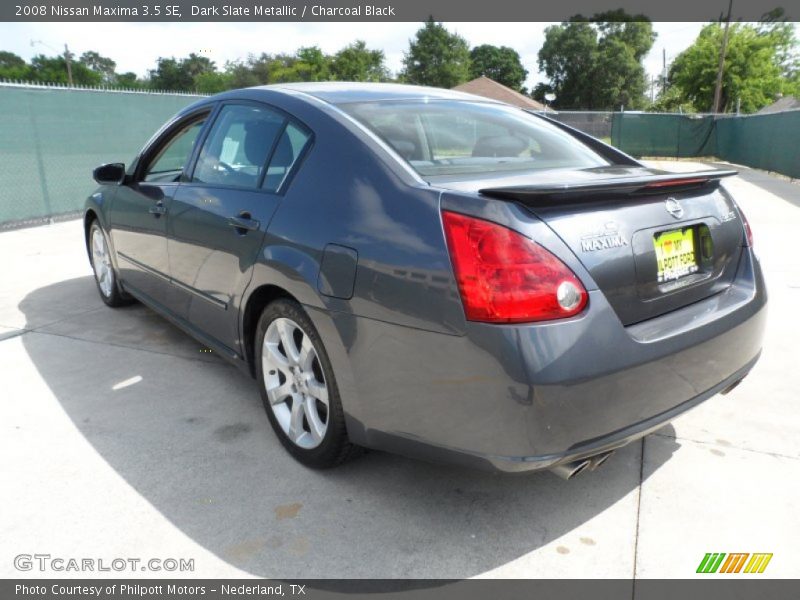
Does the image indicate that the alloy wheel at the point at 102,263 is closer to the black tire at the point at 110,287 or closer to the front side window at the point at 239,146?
the black tire at the point at 110,287

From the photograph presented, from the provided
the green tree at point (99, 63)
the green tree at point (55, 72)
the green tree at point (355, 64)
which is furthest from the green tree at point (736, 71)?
the green tree at point (99, 63)

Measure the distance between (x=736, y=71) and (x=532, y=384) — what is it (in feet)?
186

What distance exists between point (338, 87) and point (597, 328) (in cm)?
184

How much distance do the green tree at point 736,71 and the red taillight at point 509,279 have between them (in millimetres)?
54251

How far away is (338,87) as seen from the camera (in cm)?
317

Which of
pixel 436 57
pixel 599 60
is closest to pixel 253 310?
pixel 436 57

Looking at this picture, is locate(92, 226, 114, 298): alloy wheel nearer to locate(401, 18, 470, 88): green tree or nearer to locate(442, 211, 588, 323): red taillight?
locate(442, 211, 588, 323): red taillight

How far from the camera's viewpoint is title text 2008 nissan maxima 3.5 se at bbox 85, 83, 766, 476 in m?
1.99

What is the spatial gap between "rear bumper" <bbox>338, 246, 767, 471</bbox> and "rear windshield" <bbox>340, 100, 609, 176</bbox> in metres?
0.75

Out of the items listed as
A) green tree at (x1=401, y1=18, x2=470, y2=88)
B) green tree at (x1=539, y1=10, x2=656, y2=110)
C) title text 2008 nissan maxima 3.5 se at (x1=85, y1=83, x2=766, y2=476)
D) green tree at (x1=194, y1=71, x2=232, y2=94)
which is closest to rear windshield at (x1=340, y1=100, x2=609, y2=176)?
title text 2008 nissan maxima 3.5 se at (x1=85, y1=83, x2=766, y2=476)

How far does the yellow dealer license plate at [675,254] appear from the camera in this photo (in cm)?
228

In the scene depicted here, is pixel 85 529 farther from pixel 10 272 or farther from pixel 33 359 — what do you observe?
pixel 10 272

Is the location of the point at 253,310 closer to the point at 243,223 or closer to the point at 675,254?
the point at 243,223

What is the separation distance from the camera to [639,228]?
222cm
